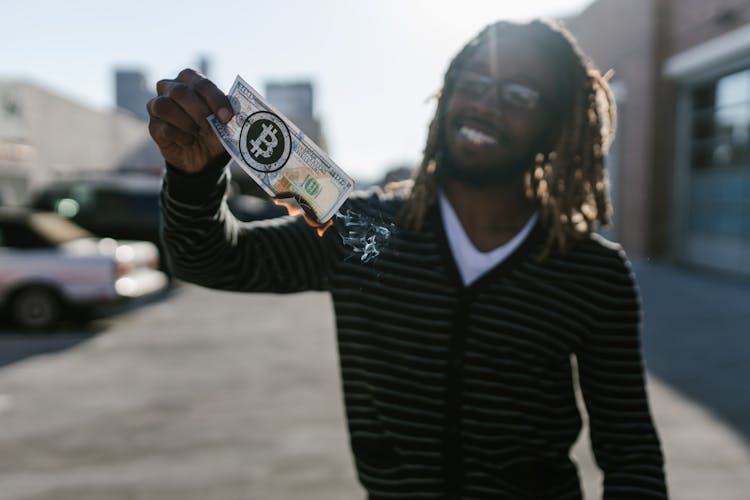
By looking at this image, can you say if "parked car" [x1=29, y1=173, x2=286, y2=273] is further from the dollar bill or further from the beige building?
the dollar bill

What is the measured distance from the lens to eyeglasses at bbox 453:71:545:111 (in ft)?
5.00

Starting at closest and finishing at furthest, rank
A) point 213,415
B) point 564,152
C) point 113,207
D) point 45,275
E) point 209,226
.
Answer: point 209,226 → point 564,152 → point 213,415 → point 45,275 → point 113,207

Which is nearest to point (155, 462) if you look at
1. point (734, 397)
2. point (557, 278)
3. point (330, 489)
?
point (330, 489)

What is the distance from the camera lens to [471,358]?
153cm

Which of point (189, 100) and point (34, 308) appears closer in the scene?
point (189, 100)

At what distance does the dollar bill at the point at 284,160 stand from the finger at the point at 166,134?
0.57ft

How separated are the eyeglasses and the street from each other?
322 centimetres

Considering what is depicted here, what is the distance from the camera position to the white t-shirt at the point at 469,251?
158 cm

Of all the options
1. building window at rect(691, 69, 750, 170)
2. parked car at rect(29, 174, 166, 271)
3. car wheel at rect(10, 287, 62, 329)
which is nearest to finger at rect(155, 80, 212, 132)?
car wheel at rect(10, 287, 62, 329)

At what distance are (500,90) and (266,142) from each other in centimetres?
70

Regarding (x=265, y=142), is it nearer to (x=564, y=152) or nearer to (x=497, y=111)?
(x=497, y=111)

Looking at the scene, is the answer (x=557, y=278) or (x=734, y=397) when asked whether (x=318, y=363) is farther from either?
(x=557, y=278)

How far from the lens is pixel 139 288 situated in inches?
379

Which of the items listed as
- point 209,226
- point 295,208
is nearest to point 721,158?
point 209,226
